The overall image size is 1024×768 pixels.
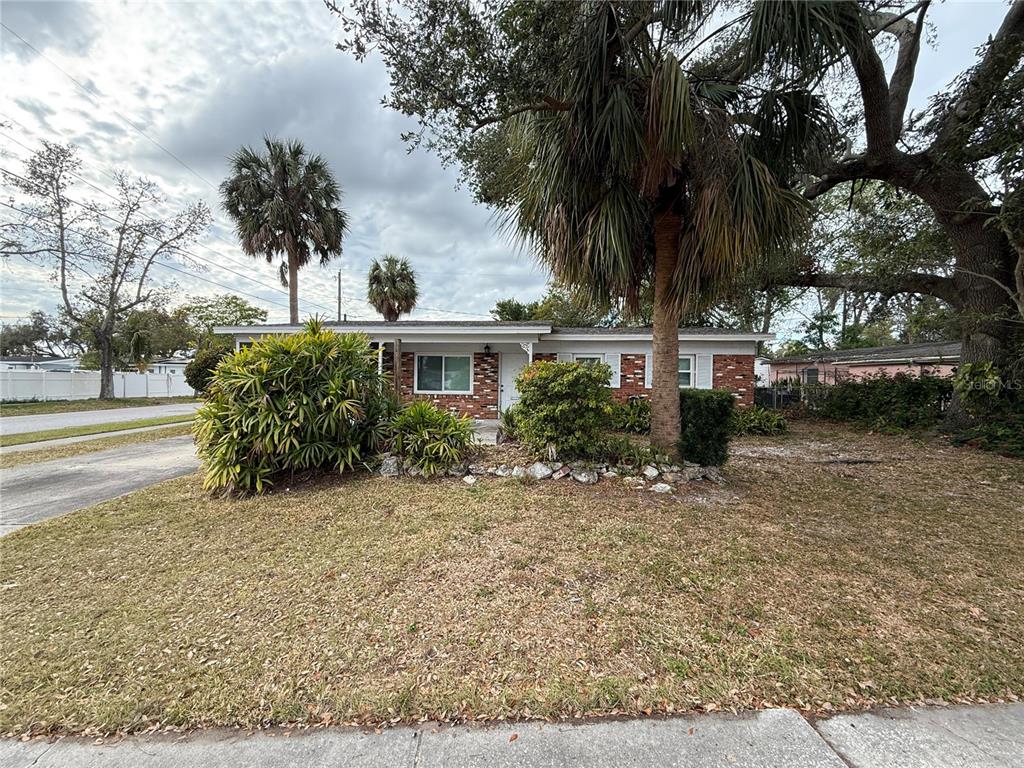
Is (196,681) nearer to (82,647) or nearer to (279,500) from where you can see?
(82,647)

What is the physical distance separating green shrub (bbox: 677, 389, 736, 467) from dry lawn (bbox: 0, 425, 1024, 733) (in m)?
0.84

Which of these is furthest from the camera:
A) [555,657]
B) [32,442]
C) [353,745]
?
[32,442]

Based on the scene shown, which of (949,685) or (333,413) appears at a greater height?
(333,413)

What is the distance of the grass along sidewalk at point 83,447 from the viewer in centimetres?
743

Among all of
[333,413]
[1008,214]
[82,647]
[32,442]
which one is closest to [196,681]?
[82,647]

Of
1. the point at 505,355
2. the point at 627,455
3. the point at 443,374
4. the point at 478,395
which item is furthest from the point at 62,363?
the point at 627,455

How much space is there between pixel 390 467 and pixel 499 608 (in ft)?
11.2

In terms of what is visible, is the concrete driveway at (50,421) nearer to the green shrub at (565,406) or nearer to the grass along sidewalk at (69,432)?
the grass along sidewalk at (69,432)

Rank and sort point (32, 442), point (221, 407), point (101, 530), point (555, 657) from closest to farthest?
point (555, 657) → point (101, 530) → point (221, 407) → point (32, 442)

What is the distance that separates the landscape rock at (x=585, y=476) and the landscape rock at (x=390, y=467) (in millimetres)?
2413

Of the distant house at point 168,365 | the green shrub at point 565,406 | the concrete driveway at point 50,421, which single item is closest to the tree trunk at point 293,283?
the concrete driveway at point 50,421

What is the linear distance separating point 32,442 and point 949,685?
48.9 ft

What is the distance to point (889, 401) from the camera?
10477 mm

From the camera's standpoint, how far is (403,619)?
259 centimetres
